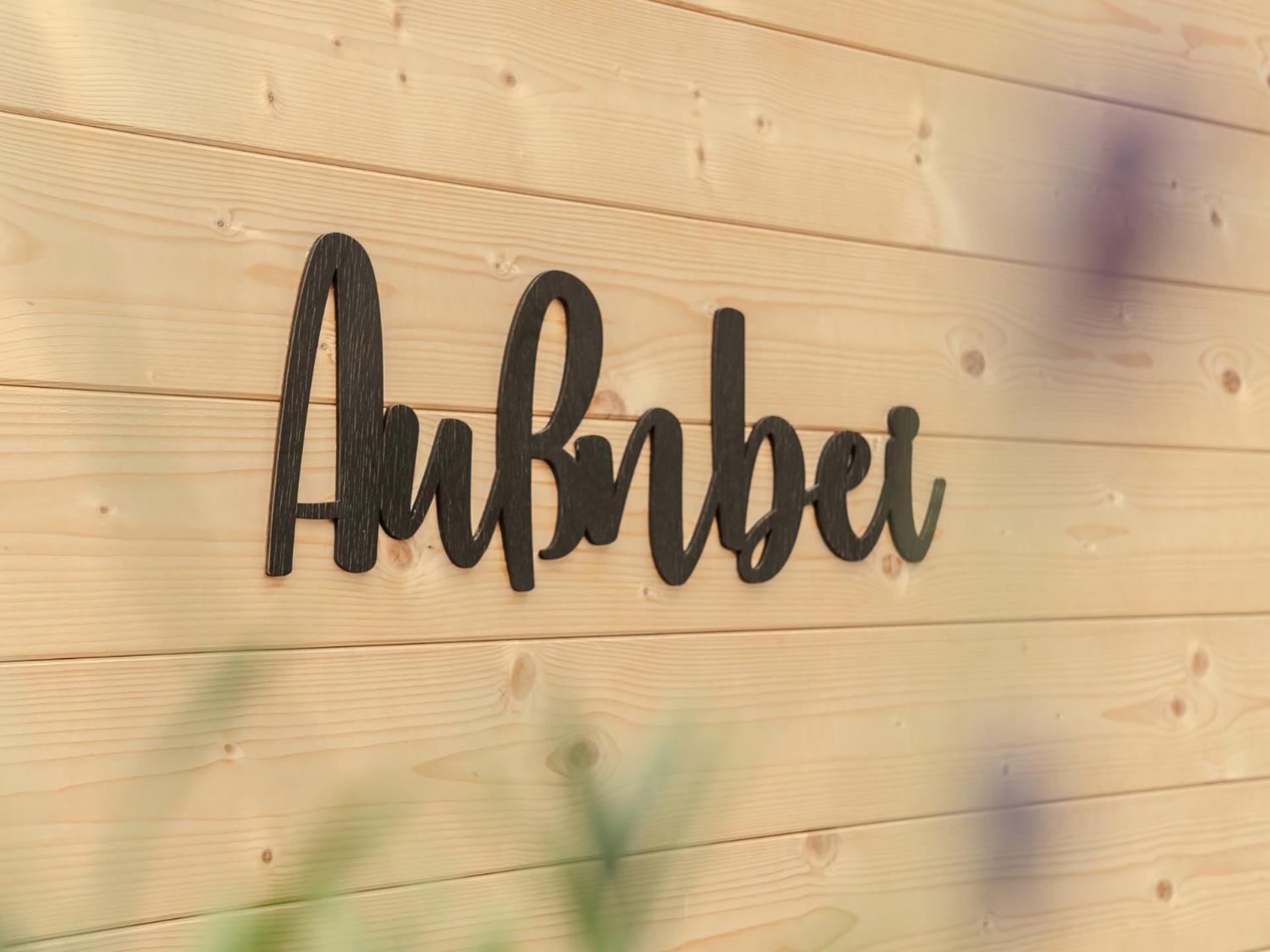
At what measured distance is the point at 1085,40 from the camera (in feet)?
4.52

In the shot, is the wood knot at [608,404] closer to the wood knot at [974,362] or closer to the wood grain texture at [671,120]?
the wood grain texture at [671,120]

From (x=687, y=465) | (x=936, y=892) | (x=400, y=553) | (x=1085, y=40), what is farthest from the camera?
(x=1085, y=40)

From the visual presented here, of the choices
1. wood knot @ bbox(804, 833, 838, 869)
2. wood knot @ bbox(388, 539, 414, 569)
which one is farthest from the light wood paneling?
wood knot @ bbox(804, 833, 838, 869)

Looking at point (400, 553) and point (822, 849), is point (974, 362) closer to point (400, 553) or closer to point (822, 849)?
point (822, 849)

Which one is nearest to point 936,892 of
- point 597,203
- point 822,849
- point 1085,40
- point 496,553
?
point 822,849

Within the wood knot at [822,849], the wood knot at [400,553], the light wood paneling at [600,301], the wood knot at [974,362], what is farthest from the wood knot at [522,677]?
the wood knot at [974,362]

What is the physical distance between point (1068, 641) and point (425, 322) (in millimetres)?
819

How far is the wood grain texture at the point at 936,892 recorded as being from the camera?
3.32 ft

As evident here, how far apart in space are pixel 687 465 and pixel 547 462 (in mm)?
147

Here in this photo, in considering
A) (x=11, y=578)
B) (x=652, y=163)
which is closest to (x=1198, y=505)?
(x=652, y=163)

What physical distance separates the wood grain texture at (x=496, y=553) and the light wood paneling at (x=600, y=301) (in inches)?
1.4

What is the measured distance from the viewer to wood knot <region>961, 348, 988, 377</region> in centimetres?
129

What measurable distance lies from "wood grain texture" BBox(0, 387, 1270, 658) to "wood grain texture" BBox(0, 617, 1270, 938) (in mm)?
26

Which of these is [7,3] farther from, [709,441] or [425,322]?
[709,441]
